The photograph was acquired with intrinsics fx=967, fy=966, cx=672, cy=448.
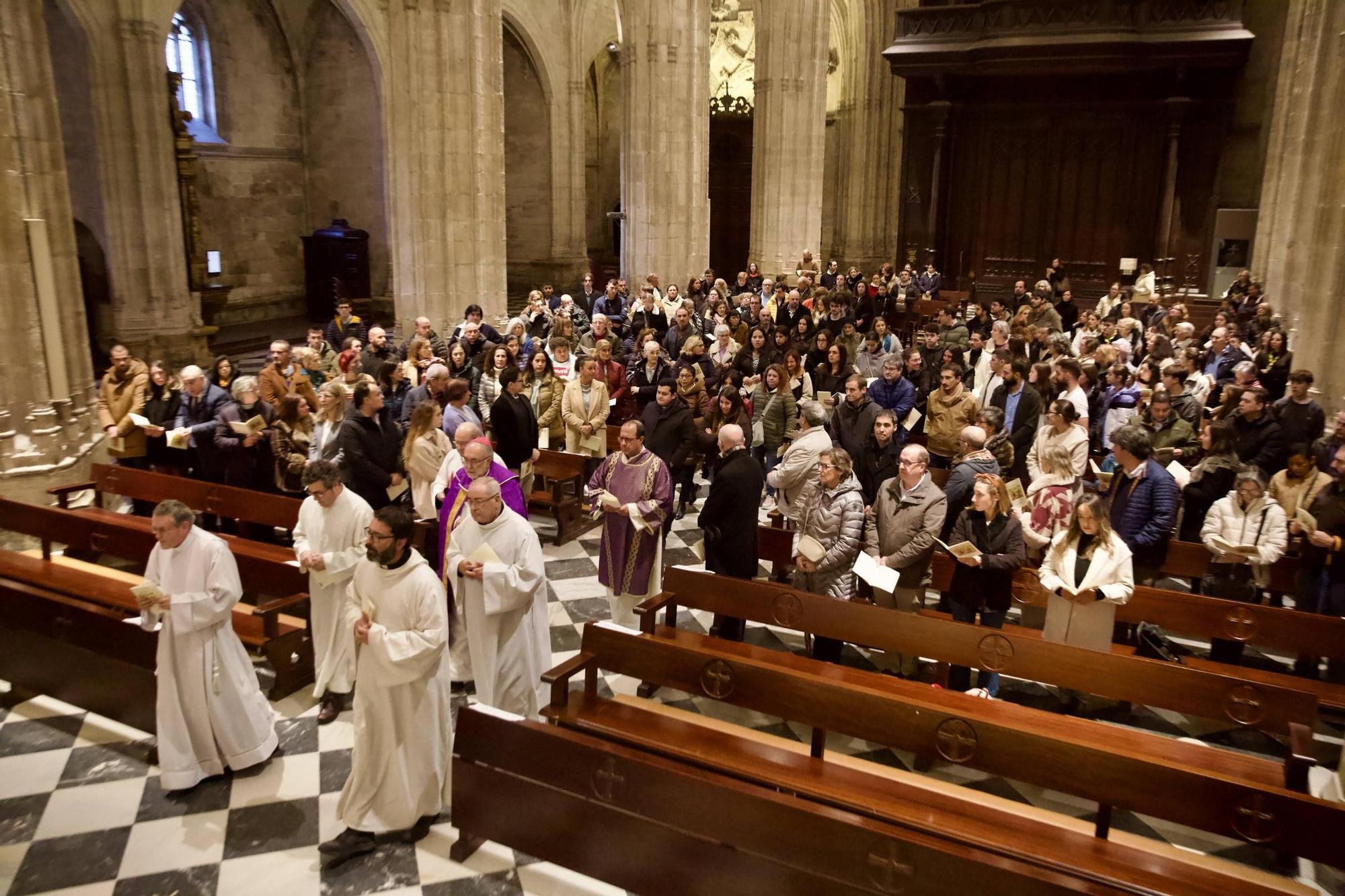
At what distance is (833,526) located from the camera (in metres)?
6.39

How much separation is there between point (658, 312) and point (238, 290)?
1098 cm

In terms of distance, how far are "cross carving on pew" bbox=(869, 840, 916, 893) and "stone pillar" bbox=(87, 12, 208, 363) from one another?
1600 centimetres

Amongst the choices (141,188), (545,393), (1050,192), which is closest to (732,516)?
(545,393)

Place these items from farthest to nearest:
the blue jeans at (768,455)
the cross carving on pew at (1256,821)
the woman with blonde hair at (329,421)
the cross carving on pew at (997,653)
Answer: the blue jeans at (768,455)
the woman with blonde hair at (329,421)
the cross carving on pew at (997,653)
the cross carving on pew at (1256,821)

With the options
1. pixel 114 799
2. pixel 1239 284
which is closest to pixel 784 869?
pixel 114 799

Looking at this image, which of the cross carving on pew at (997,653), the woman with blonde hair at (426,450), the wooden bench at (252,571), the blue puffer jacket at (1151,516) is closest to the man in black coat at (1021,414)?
the blue puffer jacket at (1151,516)

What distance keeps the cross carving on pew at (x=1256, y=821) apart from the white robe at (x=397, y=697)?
3.61 metres

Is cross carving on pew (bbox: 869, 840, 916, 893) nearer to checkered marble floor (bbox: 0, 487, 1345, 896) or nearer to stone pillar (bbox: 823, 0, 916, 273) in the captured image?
checkered marble floor (bbox: 0, 487, 1345, 896)

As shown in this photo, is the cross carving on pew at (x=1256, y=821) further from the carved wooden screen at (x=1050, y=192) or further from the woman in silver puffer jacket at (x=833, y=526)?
the carved wooden screen at (x=1050, y=192)

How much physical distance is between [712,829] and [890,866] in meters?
0.79

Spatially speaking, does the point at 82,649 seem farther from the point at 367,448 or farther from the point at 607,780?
the point at 607,780

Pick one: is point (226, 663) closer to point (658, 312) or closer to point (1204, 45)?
point (658, 312)

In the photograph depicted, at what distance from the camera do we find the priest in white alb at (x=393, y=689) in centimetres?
480

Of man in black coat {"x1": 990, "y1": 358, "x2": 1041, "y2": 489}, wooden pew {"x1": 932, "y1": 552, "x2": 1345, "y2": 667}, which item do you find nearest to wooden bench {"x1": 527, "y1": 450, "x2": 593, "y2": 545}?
man in black coat {"x1": 990, "y1": 358, "x2": 1041, "y2": 489}
